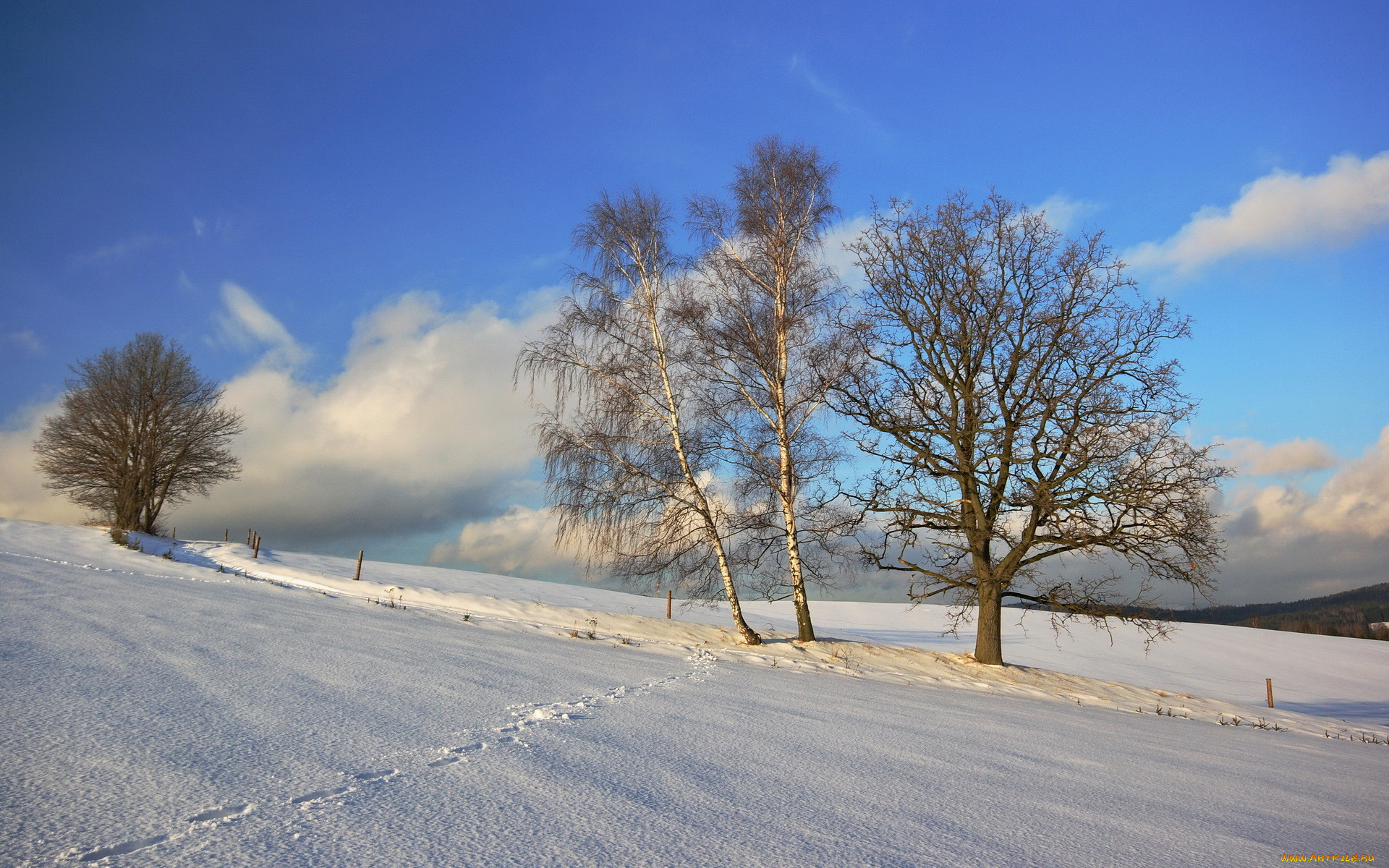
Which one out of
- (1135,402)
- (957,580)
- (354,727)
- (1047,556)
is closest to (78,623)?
(354,727)

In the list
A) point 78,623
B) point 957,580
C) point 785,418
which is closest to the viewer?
point 78,623

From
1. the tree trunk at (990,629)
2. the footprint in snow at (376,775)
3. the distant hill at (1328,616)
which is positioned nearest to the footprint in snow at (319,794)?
the footprint in snow at (376,775)

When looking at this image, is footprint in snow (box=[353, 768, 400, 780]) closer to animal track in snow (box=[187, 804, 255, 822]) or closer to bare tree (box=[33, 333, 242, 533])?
animal track in snow (box=[187, 804, 255, 822])

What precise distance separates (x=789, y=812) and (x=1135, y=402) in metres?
11.9

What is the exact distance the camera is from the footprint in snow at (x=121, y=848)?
2.11 m

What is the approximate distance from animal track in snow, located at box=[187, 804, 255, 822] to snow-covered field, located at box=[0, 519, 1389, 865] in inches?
0.5

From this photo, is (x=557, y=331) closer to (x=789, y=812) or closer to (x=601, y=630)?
(x=601, y=630)

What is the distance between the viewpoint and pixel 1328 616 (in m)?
62.5

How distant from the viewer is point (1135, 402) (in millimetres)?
12148

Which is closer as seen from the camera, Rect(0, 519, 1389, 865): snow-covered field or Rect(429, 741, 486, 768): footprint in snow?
Rect(0, 519, 1389, 865): snow-covered field

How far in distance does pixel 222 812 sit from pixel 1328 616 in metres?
85.6

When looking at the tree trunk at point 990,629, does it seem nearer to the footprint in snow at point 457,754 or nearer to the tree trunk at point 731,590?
the tree trunk at point 731,590

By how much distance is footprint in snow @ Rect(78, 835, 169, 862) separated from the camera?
211 centimetres

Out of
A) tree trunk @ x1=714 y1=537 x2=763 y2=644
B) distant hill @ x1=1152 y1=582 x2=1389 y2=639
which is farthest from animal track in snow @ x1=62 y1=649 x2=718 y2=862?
distant hill @ x1=1152 y1=582 x2=1389 y2=639
